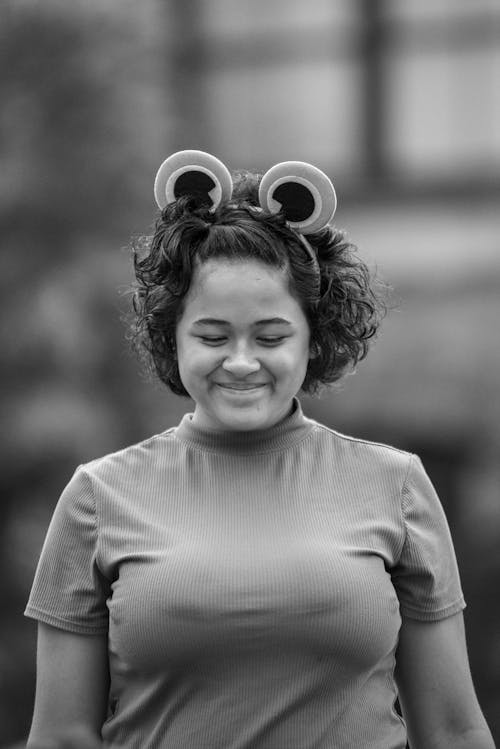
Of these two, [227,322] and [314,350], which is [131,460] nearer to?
[227,322]

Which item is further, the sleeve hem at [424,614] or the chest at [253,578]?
the sleeve hem at [424,614]

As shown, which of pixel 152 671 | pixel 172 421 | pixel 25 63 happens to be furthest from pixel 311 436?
pixel 25 63

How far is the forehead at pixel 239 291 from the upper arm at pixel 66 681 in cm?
72

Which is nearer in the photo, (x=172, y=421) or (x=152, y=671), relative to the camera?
(x=152, y=671)

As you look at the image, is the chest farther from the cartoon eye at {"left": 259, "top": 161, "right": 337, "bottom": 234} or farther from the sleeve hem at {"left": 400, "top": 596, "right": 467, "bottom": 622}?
the cartoon eye at {"left": 259, "top": 161, "right": 337, "bottom": 234}

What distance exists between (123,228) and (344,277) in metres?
3.62

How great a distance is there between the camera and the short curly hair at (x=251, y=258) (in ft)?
8.76

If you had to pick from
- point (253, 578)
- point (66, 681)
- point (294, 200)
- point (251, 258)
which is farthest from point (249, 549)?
point (294, 200)

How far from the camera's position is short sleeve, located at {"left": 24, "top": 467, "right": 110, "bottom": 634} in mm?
2605

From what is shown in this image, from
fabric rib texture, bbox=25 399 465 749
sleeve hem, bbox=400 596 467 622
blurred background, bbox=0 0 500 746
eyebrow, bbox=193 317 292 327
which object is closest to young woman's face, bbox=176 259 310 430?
eyebrow, bbox=193 317 292 327

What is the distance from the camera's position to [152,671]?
8.22 ft

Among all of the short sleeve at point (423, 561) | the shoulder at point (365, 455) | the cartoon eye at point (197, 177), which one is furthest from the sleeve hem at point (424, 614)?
the cartoon eye at point (197, 177)

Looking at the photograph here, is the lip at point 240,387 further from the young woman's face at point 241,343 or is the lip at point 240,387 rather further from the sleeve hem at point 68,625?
A: the sleeve hem at point 68,625

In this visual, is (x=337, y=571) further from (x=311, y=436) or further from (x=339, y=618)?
(x=311, y=436)
